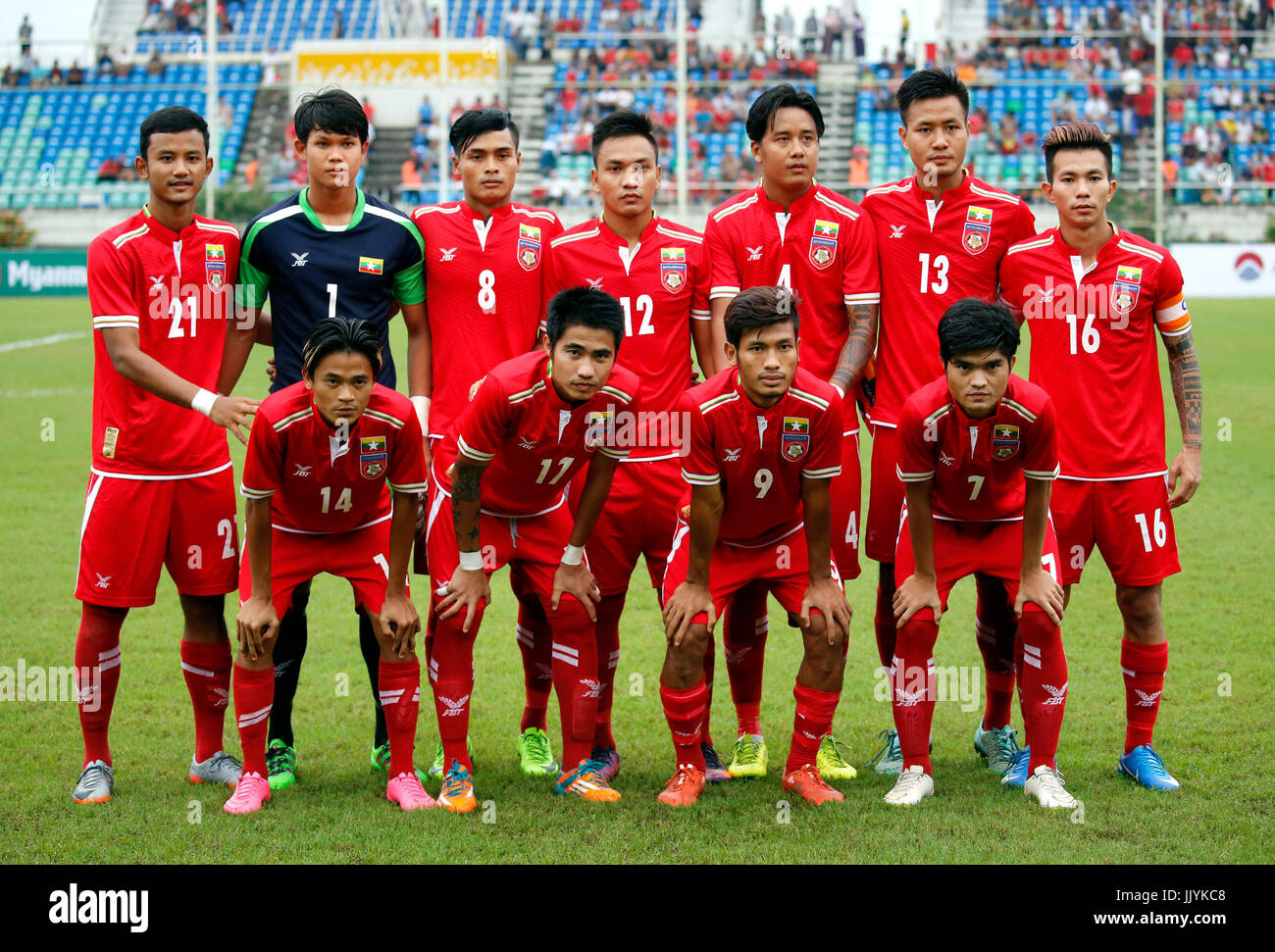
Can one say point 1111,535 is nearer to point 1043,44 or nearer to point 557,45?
point 1043,44

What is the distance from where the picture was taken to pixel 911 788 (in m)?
4.69

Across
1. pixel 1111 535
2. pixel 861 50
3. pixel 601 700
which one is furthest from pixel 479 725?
pixel 861 50

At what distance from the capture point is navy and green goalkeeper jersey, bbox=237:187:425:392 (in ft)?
16.3

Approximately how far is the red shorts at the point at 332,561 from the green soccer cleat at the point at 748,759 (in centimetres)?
156

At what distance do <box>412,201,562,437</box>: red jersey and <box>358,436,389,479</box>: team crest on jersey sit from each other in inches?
19.6

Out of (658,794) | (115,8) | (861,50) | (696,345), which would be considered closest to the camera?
(658,794)

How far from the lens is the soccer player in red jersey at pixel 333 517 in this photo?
4.54m

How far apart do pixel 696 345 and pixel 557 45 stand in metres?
32.5

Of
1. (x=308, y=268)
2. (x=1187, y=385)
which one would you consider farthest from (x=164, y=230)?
(x=1187, y=385)

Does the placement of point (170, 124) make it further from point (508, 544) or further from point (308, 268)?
point (508, 544)

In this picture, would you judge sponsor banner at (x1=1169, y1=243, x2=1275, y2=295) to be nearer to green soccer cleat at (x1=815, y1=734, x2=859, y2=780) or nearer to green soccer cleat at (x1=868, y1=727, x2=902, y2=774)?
green soccer cleat at (x1=868, y1=727, x2=902, y2=774)

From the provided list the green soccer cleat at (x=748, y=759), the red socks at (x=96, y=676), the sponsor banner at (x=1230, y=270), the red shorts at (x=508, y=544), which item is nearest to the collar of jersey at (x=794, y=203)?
the red shorts at (x=508, y=544)

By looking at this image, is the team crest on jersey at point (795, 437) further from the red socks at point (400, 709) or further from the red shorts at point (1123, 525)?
the red socks at point (400, 709)

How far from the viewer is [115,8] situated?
40.3 metres
